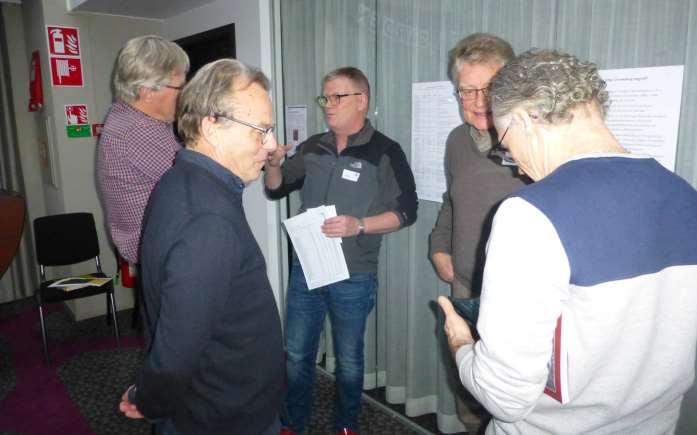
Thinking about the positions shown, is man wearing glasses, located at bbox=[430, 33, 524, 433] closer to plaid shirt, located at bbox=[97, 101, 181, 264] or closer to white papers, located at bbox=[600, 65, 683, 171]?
white papers, located at bbox=[600, 65, 683, 171]

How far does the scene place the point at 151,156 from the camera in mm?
1642

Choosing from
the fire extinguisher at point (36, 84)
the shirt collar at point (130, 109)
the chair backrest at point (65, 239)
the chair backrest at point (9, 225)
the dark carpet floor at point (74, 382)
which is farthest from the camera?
the fire extinguisher at point (36, 84)

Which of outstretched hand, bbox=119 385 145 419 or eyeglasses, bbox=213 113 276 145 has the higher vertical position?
eyeglasses, bbox=213 113 276 145

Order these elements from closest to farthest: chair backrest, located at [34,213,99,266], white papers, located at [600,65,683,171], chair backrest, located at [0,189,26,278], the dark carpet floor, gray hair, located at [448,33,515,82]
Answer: white papers, located at [600,65,683,171], gray hair, located at [448,33,515,82], the dark carpet floor, chair backrest, located at [34,213,99,266], chair backrest, located at [0,189,26,278]

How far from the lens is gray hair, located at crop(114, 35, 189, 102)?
1.66 m

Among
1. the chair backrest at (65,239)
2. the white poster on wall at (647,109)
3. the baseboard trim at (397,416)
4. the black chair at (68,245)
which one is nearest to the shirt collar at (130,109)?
the white poster on wall at (647,109)

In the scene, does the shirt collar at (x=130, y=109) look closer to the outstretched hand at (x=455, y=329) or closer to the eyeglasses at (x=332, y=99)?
the eyeglasses at (x=332, y=99)

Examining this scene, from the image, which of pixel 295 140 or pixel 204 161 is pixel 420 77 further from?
pixel 204 161

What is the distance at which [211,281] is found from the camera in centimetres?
101

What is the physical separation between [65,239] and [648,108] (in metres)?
3.78

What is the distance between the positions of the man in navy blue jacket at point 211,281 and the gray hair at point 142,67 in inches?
23.7

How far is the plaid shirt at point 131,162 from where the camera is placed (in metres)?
1.63

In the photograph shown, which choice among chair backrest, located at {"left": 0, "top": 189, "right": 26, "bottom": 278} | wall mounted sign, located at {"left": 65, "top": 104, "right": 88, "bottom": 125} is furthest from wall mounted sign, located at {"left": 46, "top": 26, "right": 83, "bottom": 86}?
chair backrest, located at {"left": 0, "top": 189, "right": 26, "bottom": 278}

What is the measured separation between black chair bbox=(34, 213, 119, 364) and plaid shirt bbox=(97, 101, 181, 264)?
1.90m
